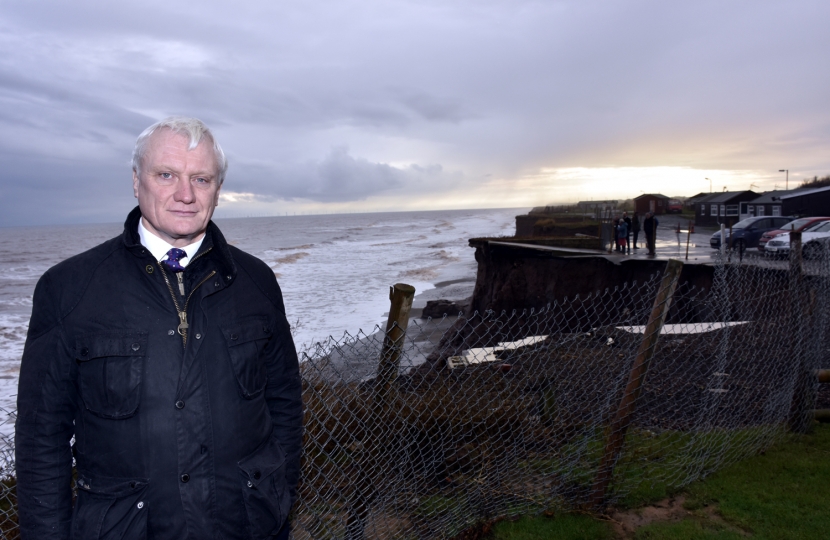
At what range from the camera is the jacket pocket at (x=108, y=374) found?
5.58 feet

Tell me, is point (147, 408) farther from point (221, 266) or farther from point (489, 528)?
point (489, 528)

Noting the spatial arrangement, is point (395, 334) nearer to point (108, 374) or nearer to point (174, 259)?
point (174, 259)

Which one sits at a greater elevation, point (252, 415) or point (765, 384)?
point (252, 415)

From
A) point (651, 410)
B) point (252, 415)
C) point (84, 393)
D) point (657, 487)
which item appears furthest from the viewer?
point (651, 410)

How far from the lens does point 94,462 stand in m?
1.73

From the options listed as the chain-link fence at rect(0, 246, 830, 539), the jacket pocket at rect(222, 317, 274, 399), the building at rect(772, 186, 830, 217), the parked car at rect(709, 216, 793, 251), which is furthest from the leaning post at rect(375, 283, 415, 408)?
the building at rect(772, 186, 830, 217)

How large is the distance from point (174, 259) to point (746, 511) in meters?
3.91

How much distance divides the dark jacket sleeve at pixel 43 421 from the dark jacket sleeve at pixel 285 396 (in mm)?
682

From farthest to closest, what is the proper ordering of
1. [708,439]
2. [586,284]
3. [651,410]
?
1. [586,284]
2. [651,410]
3. [708,439]

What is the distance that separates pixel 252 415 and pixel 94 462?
0.49m

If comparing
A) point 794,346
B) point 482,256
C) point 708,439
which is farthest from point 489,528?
point 482,256

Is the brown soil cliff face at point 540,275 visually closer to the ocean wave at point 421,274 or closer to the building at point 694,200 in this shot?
the ocean wave at point 421,274

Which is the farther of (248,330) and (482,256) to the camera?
(482,256)

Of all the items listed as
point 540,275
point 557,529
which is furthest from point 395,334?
point 540,275
